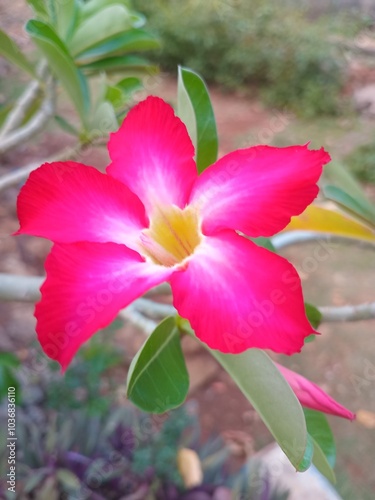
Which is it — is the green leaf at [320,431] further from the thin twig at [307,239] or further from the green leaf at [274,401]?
the thin twig at [307,239]

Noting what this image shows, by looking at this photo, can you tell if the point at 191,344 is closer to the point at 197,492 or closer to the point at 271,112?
the point at 197,492

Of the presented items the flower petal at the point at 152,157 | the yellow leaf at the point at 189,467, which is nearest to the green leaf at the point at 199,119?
the flower petal at the point at 152,157

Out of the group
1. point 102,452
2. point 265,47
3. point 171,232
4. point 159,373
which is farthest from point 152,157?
point 265,47

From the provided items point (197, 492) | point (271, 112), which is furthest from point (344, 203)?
point (271, 112)

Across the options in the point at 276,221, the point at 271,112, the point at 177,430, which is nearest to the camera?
the point at 276,221

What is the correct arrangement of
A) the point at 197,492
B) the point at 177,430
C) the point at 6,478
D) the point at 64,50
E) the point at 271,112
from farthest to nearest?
the point at 271,112
the point at 177,430
the point at 197,492
the point at 6,478
the point at 64,50

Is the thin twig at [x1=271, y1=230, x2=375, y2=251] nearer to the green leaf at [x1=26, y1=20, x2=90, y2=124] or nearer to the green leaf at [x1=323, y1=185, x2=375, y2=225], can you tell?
the green leaf at [x1=323, y1=185, x2=375, y2=225]

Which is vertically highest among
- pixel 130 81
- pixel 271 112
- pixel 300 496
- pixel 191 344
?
pixel 130 81
